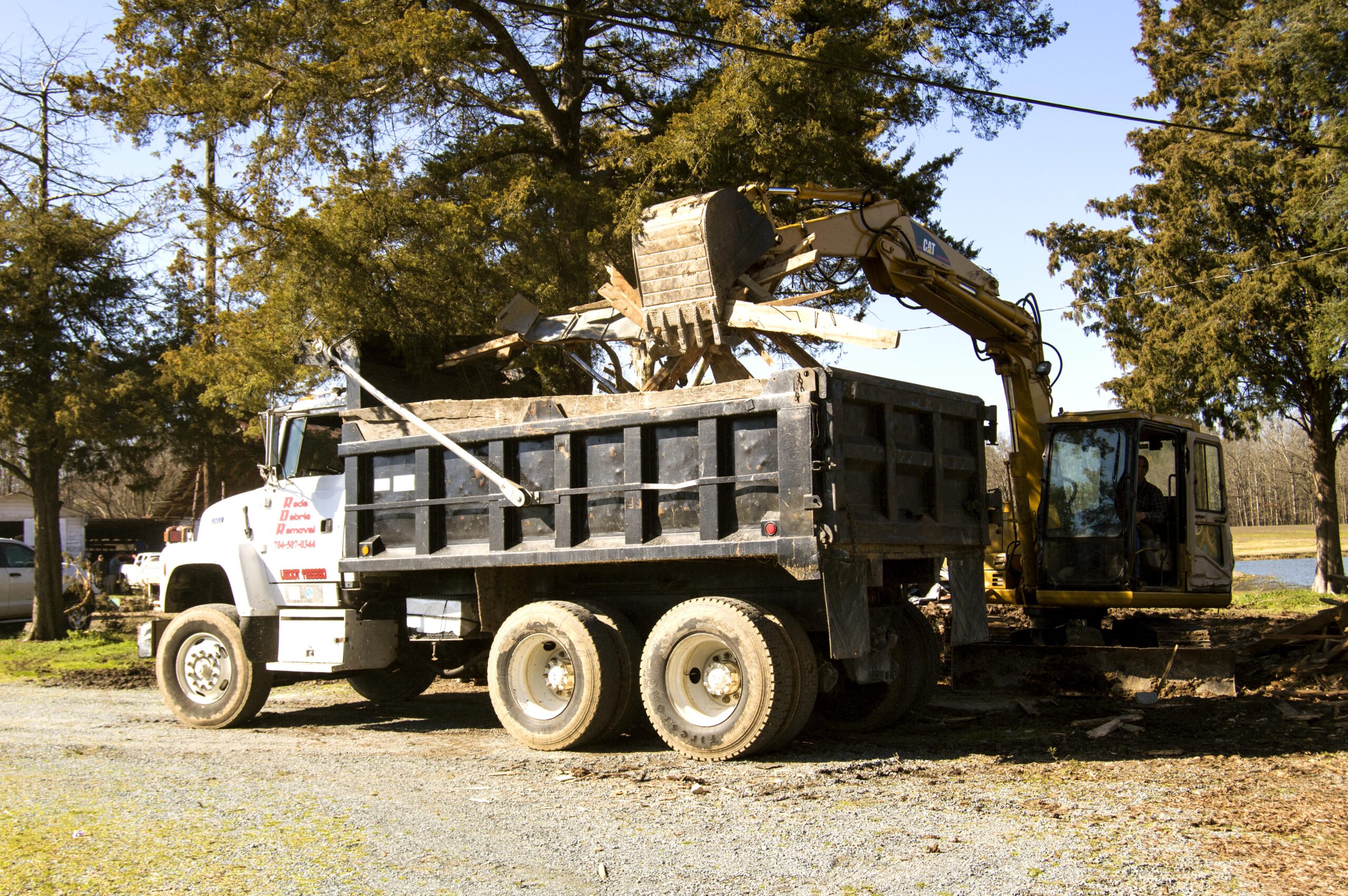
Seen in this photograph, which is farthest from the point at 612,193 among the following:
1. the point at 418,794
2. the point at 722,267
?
the point at 418,794

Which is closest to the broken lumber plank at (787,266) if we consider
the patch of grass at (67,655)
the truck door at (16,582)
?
the patch of grass at (67,655)

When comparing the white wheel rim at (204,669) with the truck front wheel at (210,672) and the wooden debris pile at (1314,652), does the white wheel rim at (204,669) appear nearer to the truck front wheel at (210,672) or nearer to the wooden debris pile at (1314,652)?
the truck front wheel at (210,672)

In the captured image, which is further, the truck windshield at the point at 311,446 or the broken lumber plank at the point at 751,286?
the truck windshield at the point at 311,446

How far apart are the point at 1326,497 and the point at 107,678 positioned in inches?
882

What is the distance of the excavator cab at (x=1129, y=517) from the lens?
10938mm

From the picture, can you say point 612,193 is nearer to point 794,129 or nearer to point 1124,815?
point 794,129

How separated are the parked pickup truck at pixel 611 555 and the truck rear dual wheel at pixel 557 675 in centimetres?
2

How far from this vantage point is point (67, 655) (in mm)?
16359

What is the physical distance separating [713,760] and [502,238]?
7.17m

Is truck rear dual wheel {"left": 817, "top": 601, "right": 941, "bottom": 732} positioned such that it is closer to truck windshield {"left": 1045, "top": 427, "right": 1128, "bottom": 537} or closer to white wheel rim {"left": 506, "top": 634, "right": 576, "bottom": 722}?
white wheel rim {"left": 506, "top": 634, "right": 576, "bottom": 722}


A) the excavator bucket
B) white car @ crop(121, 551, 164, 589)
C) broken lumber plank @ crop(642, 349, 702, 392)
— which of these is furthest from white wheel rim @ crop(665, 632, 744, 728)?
white car @ crop(121, 551, 164, 589)

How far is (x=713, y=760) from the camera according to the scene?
7.37 meters

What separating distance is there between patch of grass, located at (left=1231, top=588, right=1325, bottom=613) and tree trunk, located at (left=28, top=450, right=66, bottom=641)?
19.1 meters

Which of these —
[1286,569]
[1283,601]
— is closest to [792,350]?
[1283,601]
